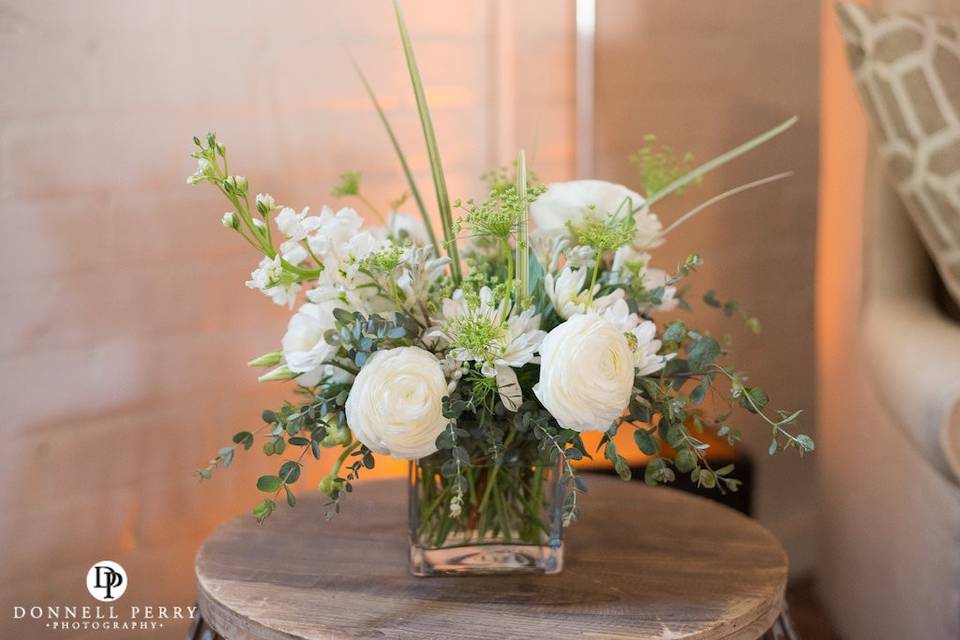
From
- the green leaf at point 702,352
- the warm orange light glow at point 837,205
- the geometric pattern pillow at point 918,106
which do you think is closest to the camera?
the green leaf at point 702,352

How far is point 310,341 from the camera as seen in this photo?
926 millimetres

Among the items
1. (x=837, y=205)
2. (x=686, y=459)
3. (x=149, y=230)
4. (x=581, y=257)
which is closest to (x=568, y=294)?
(x=581, y=257)

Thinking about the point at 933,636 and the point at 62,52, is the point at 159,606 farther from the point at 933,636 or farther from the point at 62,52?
the point at 933,636

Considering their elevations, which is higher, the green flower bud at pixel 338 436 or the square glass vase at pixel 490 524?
the green flower bud at pixel 338 436

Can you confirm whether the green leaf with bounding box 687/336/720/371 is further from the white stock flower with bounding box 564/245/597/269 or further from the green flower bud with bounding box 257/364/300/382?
the green flower bud with bounding box 257/364/300/382

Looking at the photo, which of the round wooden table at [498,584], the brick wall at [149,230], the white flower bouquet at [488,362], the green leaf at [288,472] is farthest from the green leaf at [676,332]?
the brick wall at [149,230]

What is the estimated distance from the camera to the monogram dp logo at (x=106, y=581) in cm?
137

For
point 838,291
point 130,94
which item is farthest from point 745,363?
point 130,94

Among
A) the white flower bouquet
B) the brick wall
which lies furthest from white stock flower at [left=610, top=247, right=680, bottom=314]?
the brick wall

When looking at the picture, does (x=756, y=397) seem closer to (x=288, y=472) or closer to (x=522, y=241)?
(x=522, y=241)

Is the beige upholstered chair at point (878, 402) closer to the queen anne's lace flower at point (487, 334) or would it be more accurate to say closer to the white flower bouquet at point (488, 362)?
the white flower bouquet at point (488, 362)

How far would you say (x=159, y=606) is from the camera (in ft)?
4.90

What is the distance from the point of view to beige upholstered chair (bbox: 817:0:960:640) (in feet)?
4.25

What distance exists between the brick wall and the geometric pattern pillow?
0.47m
